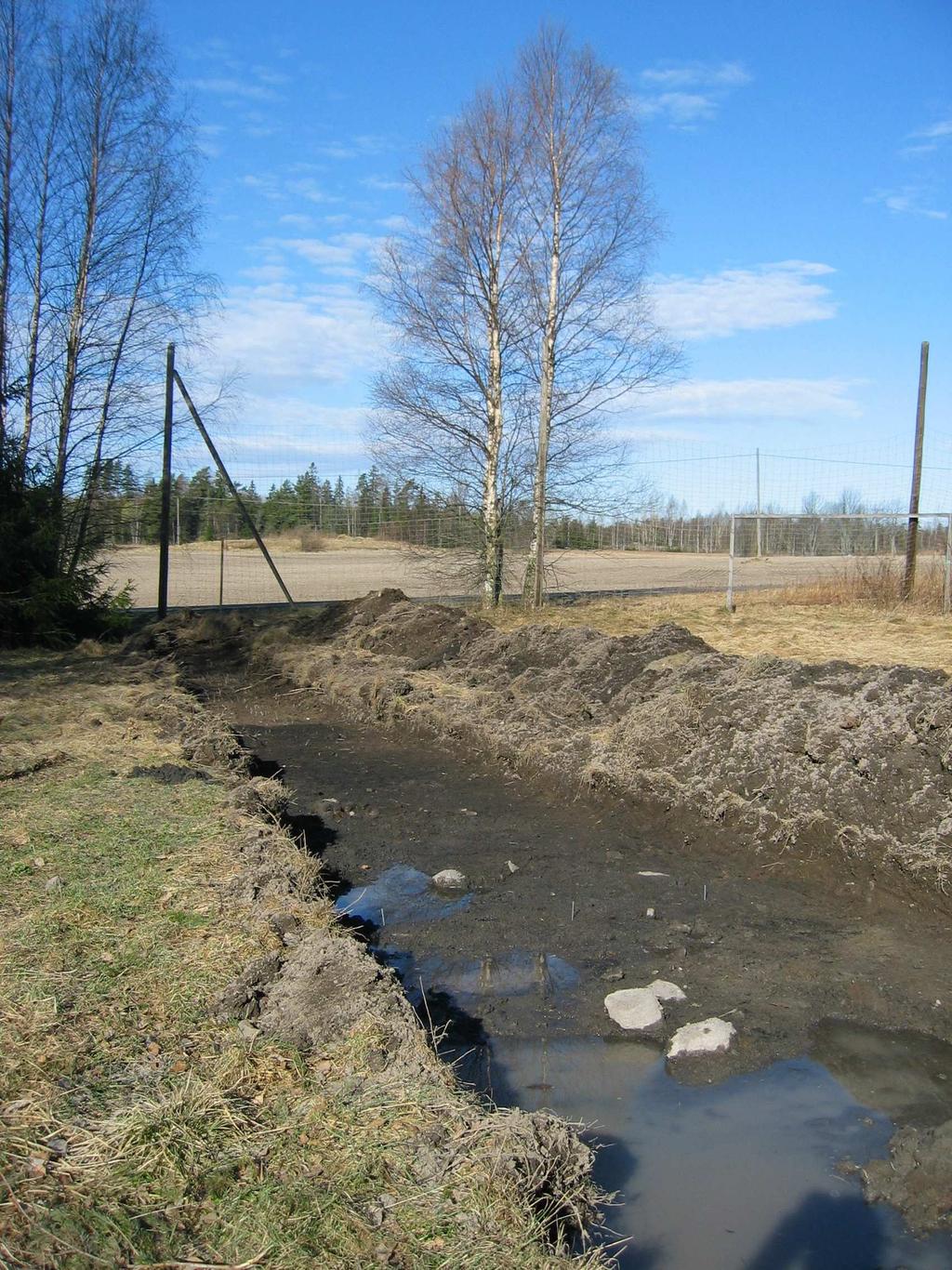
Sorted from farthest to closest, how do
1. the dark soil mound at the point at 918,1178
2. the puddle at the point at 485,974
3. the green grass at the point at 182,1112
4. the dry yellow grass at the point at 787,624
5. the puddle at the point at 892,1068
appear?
the dry yellow grass at the point at 787,624, the puddle at the point at 485,974, the puddle at the point at 892,1068, the dark soil mound at the point at 918,1178, the green grass at the point at 182,1112

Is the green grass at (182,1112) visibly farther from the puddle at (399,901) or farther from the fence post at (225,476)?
the fence post at (225,476)

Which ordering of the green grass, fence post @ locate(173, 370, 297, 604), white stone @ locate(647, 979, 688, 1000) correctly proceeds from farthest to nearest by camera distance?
fence post @ locate(173, 370, 297, 604), white stone @ locate(647, 979, 688, 1000), the green grass

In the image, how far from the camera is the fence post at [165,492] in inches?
539

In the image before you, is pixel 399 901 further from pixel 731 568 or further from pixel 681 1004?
pixel 731 568

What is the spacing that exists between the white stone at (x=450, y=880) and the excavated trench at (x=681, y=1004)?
0.04 meters

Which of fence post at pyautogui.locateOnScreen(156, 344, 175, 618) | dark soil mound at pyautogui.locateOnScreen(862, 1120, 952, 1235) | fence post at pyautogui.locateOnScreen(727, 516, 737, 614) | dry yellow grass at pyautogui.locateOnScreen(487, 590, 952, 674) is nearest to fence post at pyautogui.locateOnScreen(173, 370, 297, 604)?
fence post at pyautogui.locateOnScreen(156, 344, 175, 618)

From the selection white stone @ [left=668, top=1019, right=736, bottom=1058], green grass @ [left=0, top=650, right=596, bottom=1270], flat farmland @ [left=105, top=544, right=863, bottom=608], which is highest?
flat farmland @ [left=105, top=544, right=863, bottom=608]

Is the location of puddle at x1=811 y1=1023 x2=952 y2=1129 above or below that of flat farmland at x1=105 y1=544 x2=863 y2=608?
below

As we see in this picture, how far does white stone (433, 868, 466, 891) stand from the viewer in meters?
5.27

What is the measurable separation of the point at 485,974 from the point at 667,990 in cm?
79

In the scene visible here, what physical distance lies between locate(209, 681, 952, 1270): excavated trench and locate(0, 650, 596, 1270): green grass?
642 millimetres

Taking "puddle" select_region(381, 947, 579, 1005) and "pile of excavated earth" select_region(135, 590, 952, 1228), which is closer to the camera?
"puddle" select_region(381, 947, 579, 1005)

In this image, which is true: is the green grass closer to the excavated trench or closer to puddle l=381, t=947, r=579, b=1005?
puddle l=381, t=947, r=579, b=1005

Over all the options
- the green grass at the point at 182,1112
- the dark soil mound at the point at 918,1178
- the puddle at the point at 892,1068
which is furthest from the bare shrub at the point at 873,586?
the green grass at the point at 182,1112
